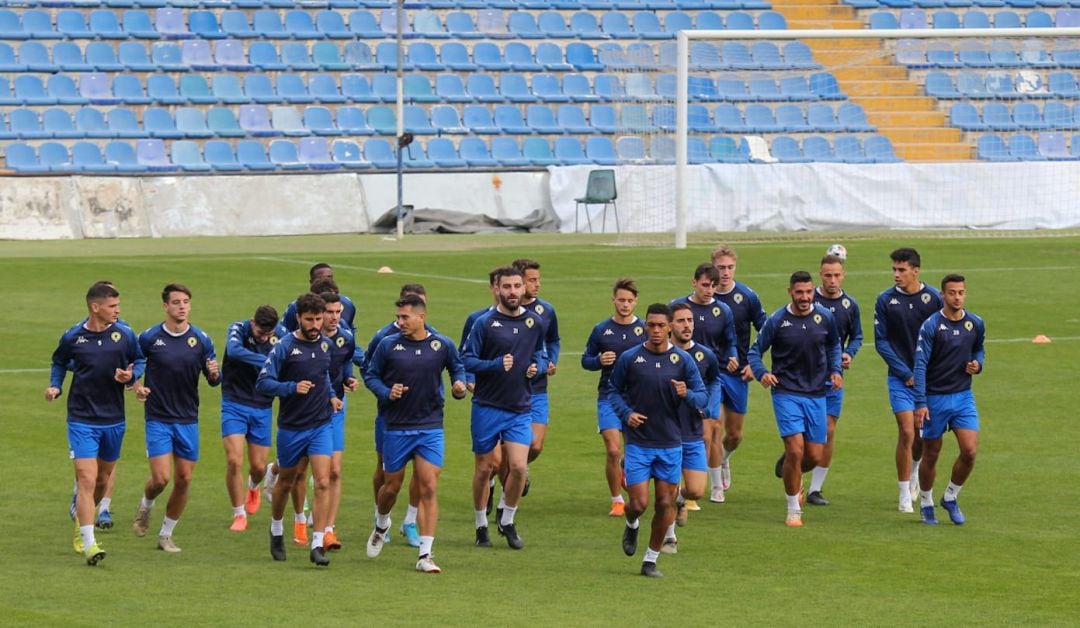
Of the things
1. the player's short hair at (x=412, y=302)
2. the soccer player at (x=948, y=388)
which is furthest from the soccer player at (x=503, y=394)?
the soccer player at (x=948, y=388)

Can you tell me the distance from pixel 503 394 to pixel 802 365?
2.63m

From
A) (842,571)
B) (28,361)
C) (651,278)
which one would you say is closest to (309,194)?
(651,278)

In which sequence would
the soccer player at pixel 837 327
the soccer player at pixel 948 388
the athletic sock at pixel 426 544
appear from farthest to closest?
the soccer player at pixel 837 327, the soccer player at pixel 948 388, the athletic sock at pixel 426 544

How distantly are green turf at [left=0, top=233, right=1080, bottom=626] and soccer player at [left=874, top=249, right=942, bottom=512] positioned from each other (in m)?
0.49

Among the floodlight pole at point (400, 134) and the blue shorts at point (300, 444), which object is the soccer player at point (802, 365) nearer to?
the blue shorts at point (300, 444)

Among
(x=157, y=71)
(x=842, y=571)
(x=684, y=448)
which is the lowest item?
(x=842, y=571)

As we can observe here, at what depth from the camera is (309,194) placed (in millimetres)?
38250

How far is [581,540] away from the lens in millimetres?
13992

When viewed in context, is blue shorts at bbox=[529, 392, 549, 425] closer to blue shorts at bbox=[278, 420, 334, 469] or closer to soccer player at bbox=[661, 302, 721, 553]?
soccer player at bbox=[661, 302, 721, 553]

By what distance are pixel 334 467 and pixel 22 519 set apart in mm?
2968

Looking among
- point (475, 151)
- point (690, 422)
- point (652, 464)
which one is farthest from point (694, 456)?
point (475, 151)

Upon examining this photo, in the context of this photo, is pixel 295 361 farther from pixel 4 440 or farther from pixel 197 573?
pixel 4 440

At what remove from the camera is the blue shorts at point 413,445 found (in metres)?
12.9

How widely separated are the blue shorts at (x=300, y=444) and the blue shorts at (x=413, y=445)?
46cm
